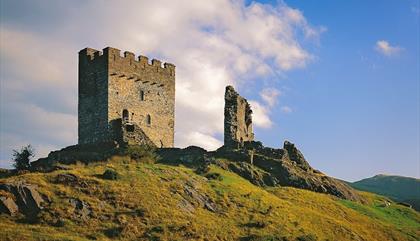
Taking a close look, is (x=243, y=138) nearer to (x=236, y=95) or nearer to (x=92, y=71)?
(x=236, y=95)

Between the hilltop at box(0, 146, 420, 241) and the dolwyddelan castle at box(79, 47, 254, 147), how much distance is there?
560cm

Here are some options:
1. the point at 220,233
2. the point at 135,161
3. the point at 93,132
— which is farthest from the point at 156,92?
the point at 220,233

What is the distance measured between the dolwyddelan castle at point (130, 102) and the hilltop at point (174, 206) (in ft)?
18.4

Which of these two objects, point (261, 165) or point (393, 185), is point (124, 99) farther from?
point (393, 185)

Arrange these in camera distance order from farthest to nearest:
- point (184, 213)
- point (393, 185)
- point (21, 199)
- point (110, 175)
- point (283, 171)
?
point (393, 185), point (283, 171), point (110, 175), point (184, 213), point (21, 199)

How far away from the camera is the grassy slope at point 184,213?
34188mm

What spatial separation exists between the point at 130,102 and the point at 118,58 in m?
4.71

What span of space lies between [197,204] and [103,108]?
69.8ft

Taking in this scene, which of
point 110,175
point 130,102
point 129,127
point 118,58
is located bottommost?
point 110,175

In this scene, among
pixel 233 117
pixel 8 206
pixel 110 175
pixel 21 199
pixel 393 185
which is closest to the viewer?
pixel 8 206

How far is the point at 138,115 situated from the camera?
61.0m

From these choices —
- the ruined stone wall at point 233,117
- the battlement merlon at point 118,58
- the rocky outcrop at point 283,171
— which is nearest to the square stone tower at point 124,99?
the battlement merlon at point 118,58

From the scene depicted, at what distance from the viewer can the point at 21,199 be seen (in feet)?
114

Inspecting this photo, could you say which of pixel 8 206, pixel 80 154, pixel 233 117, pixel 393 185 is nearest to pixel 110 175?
pixel 8 206
